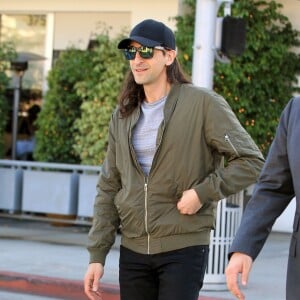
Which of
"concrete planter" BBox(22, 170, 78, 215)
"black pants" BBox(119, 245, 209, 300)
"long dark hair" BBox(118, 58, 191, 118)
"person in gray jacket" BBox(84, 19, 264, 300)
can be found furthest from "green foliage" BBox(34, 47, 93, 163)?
"black pants" BBox(119, 245, 209, 300)

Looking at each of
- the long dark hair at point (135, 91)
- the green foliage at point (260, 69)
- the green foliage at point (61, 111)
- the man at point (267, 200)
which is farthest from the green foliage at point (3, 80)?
the man at point (267, 200)

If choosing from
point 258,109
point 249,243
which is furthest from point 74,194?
point 249,243

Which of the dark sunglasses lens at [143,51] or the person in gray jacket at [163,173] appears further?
the dark sunglasses lens at [143,51]

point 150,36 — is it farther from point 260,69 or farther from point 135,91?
point 260,69

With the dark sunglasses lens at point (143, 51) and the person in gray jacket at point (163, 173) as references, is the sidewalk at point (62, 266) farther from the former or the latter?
the dark sunglasses lens at point (143, 51)

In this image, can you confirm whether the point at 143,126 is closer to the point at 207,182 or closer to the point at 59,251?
the point at 207,182

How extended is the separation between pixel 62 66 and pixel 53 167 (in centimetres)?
187

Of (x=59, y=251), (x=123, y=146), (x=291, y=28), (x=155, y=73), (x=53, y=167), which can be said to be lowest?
(x=59, y=251)

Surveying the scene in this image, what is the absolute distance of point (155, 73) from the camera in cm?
393

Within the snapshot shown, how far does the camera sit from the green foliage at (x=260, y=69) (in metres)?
12.3

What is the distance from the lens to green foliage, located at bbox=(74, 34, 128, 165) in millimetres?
12500

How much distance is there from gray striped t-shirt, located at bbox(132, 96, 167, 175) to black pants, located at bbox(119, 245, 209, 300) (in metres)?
0.40

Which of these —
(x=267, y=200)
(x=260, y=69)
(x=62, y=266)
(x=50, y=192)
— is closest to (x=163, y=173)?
(x=267, y=200)

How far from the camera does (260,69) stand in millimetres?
12680
